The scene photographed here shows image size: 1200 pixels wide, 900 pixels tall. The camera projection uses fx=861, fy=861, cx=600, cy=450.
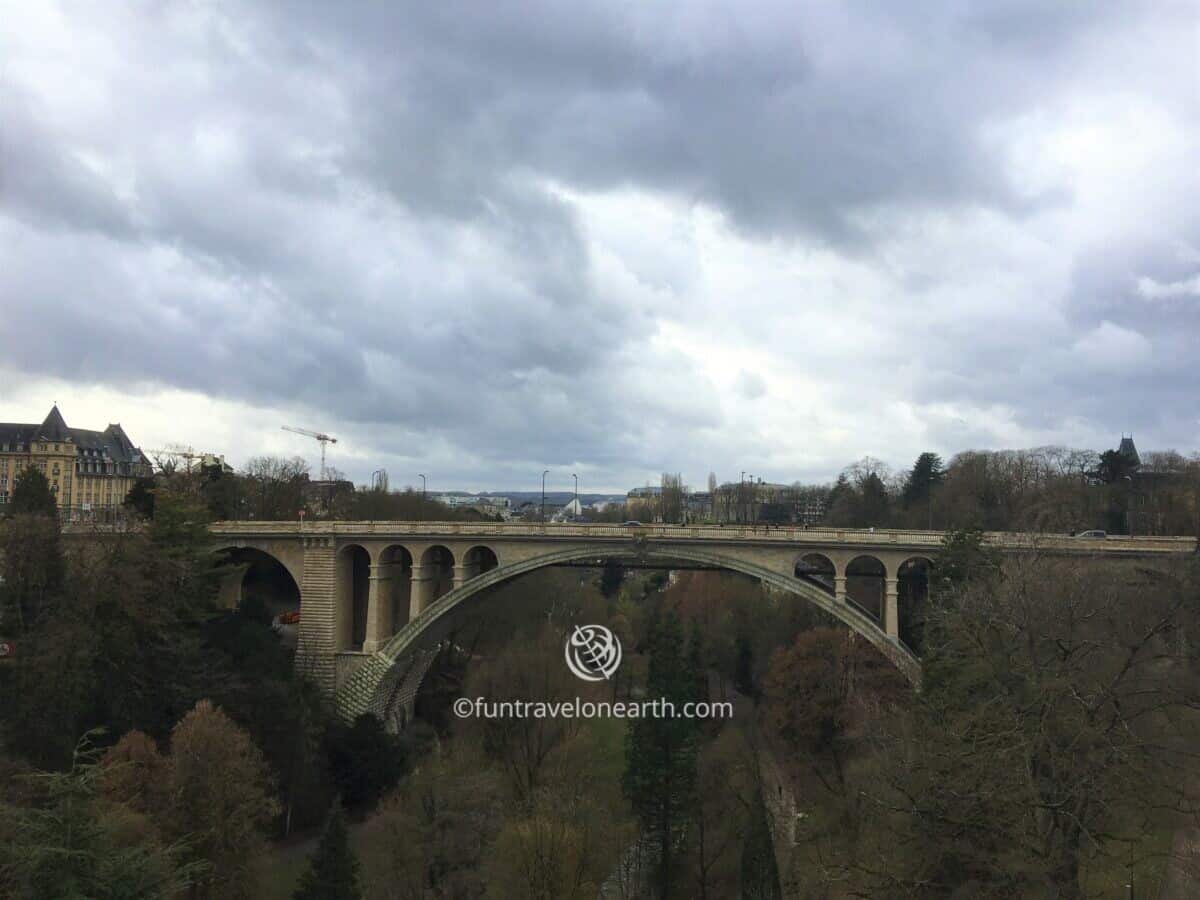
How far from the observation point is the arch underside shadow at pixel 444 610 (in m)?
29.3

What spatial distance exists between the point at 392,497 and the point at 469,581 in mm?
23528

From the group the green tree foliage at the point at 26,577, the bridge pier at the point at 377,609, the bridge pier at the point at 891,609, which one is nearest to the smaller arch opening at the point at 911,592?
the bridge pier at the point at 891,609

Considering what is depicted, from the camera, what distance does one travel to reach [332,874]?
15.8 metres

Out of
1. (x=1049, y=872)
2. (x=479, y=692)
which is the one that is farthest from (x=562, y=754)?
(x=1049, y=872)

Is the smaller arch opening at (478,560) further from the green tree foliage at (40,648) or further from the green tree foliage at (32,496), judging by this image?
the green tree foliage at (32,496)

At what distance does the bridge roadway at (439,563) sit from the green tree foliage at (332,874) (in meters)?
14.7

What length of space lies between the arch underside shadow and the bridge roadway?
41mm

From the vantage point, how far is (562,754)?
25859 millimetres

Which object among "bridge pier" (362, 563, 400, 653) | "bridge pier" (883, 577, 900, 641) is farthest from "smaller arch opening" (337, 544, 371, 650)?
"bridge pier" (883, 577, 900, 641)

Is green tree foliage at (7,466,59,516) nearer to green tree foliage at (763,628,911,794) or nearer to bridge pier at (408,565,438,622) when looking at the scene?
bridge pier at (408,565,438,622)

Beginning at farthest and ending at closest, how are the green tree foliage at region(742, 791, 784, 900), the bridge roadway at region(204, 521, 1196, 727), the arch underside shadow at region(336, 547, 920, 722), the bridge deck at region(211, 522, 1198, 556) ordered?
the arch underside shadow at region(336, 547, 920, 722) < the bridge roadway at region(204, 521, 1196, 727) < the bridge deck at region(211, 522, 1198, 556) < the green tree foliage at region(742, 791, 784, 900)

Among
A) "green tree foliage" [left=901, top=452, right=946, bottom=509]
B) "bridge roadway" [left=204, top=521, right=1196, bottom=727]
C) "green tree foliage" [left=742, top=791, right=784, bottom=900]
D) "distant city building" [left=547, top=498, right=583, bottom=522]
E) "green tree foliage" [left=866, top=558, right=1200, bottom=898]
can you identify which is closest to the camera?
"green tree foliage" [left=866, top=558, right=1200, bottom=898]

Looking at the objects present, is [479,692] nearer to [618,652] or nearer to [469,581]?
[469,581]

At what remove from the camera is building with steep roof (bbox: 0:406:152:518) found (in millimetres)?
63656
